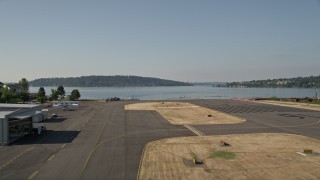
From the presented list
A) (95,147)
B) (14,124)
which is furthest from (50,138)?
(95,147)

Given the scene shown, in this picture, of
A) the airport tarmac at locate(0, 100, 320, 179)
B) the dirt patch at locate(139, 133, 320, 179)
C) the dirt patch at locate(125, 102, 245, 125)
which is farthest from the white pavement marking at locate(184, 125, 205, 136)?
the dirt patch at locate(125, 102, 245, 125)

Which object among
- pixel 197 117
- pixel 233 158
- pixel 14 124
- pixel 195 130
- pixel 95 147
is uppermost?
pixel 14 124

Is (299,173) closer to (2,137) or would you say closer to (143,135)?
(143,135)

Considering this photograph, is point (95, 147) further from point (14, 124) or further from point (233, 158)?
point (233, 158)

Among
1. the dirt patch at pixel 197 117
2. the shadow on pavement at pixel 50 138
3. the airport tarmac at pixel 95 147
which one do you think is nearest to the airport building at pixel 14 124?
the shadow on pavement at pixel 50 138

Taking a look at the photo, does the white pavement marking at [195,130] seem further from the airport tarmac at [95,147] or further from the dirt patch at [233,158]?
the dirt patch at [233,158]

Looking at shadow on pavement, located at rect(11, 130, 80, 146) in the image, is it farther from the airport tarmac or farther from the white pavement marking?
the white pavement marking

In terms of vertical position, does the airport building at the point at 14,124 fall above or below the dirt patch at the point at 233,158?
above

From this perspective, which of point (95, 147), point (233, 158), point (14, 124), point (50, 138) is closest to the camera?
point (233, 158)

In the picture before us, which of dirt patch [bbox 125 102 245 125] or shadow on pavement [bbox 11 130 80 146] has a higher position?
dirt patch [bbox 125 102 245 125]
